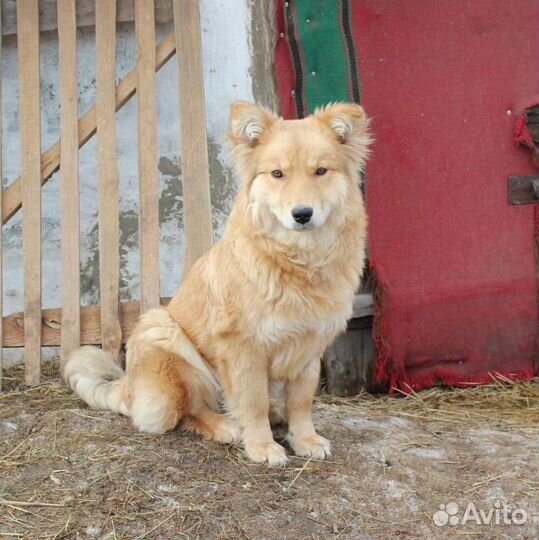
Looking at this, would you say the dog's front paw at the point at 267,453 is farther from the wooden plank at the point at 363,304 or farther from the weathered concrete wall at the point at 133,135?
the weathered concrete wall at the point at 133,135

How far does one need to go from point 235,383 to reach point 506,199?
7.78ft

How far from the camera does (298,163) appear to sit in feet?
10.8

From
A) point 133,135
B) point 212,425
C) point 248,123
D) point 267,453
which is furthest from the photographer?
point 133,135

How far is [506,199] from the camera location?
4875 millimetres

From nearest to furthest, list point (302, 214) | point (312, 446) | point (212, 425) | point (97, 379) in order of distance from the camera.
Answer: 1. point (302, 214)
2. point (312, 446)
3. point (212, 425)
4. point (97, 379)

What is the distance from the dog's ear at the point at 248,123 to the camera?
3355 mm

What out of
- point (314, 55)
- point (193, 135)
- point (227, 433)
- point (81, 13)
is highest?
point (81, 13)

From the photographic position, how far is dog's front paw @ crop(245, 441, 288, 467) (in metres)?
3.49

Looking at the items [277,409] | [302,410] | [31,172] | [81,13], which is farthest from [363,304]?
[81,13]

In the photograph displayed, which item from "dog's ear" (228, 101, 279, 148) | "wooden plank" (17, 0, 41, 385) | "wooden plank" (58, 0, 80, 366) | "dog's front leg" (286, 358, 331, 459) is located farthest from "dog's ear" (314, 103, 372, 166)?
"wooden plank" (17, 0, 41, 385)


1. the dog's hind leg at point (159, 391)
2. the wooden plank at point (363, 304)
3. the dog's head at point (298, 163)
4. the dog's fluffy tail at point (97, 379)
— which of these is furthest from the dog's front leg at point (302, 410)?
the wooden plank at point (363, 304)

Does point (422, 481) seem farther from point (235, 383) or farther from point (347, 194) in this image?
point (347, 194)

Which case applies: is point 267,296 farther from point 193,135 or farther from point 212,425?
point 193,135

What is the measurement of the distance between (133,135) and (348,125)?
2137 millimetres
